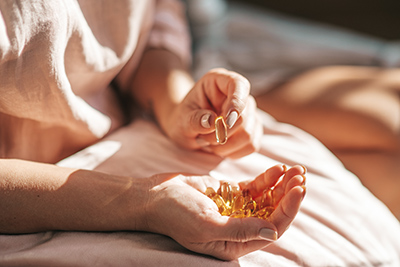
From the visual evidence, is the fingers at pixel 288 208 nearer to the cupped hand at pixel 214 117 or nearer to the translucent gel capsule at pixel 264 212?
the translucent gel capsule at pixel 264 212

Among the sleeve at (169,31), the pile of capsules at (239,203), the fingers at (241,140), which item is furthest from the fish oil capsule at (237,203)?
the sleeve at (169,31)

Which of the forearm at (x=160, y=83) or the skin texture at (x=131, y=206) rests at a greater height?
the forearm at (x=160, y=83)

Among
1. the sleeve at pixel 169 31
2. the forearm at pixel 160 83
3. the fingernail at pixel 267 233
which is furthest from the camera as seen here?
the sleeve at pixel 169 31

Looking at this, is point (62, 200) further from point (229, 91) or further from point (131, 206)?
point (229, 91)

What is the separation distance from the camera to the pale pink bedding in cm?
46

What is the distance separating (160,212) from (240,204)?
0.35 ft

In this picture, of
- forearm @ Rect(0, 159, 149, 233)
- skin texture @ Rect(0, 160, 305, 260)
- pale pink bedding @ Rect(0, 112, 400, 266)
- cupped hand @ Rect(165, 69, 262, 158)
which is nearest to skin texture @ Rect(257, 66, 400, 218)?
pale pink bedding @ Rect(0, 112, 400, 266)

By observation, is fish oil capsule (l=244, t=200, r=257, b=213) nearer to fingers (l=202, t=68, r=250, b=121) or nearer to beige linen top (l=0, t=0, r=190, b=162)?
fingers (l=202, t=68, r=250, b=121)

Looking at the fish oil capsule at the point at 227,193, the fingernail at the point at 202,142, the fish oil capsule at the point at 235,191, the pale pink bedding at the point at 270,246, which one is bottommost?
the pale pink bedding at the point at 270,246

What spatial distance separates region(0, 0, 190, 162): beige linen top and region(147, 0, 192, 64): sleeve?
0.15 meters

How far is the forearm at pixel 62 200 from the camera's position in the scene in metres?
0.48

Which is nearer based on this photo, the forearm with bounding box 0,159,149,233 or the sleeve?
the forearm with bounding box 0,159,149,233

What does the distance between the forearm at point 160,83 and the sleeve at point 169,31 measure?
2 centimetres

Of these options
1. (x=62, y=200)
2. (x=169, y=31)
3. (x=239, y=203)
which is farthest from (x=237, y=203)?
(x=169, y=31)
